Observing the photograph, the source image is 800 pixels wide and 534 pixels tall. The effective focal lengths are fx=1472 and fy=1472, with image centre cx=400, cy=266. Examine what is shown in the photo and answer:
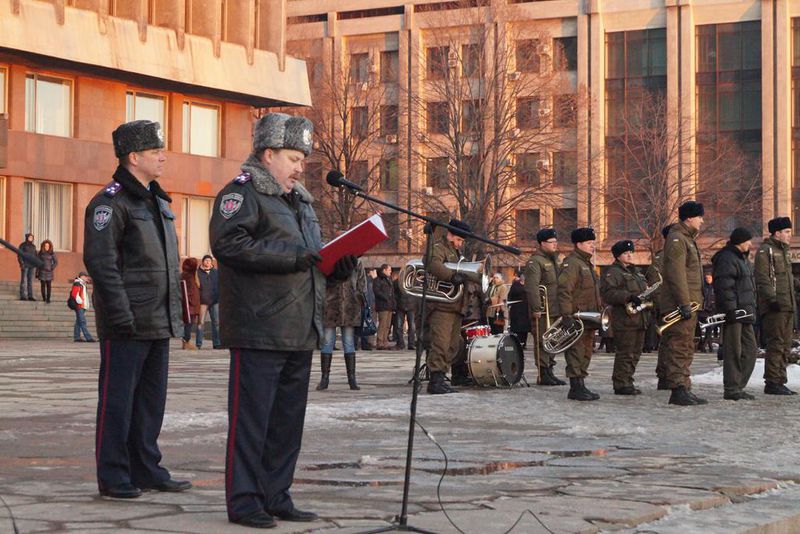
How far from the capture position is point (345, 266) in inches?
254

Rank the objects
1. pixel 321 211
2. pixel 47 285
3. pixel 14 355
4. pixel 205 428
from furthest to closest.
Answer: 1. pixel 321 211
2. pixel 47 285
3. pixel 14 355
4. pixel 205 428

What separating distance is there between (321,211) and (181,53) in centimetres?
858

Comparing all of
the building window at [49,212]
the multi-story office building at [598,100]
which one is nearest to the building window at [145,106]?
the building window at [49,212]

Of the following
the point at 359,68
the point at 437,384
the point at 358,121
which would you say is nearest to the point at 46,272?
the point at 358,121

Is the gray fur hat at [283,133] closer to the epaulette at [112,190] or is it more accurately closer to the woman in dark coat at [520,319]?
the epaulette at [112,190]

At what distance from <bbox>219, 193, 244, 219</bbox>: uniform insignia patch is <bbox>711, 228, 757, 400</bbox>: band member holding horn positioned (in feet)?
31.0

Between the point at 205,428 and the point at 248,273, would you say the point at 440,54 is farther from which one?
the point at 248,273

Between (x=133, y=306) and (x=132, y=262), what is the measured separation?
0.23m

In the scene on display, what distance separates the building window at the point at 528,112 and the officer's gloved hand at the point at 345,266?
47.7 metres

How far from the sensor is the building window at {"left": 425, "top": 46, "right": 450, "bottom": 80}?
5366 cm

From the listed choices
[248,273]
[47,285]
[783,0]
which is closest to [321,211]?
[47,285]

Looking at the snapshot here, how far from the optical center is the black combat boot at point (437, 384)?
15500 millimetres

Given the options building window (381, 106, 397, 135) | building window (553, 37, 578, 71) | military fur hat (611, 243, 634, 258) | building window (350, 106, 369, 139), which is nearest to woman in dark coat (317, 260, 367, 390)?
military fur hat (611, 243, 634, 258)

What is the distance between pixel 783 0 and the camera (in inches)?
2761
